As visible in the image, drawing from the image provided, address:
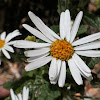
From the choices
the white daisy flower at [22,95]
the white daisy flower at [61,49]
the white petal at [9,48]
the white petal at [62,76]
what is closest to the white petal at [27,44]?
the white daisy flower at [61,49]

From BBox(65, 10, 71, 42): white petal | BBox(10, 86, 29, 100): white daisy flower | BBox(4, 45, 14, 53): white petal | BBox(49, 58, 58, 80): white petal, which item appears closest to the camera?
BBox(49, 58, 58, 80): white petal

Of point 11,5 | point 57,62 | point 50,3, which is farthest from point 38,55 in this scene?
point 11,5

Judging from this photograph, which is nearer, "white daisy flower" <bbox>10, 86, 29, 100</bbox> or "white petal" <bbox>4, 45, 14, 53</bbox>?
"white daisy flower" <bbox>10, 86, 29, 100</bbox>

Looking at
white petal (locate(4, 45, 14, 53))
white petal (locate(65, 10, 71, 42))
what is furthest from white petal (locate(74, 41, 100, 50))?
white petal (locate(4, 45, 14, 53))

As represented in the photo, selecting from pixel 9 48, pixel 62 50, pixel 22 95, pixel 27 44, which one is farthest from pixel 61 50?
pixel 9 48

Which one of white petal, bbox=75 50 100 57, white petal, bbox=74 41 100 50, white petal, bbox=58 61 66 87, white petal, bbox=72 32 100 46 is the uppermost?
white petal, bbox=72 32 100 46

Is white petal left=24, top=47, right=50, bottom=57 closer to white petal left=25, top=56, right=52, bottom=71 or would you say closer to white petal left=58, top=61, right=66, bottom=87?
white petal left=25, top=56, right=52, bottom=71

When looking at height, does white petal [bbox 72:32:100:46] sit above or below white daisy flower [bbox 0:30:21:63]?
below

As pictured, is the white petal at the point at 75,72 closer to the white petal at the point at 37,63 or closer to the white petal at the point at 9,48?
the white petal at the point at 37,63
